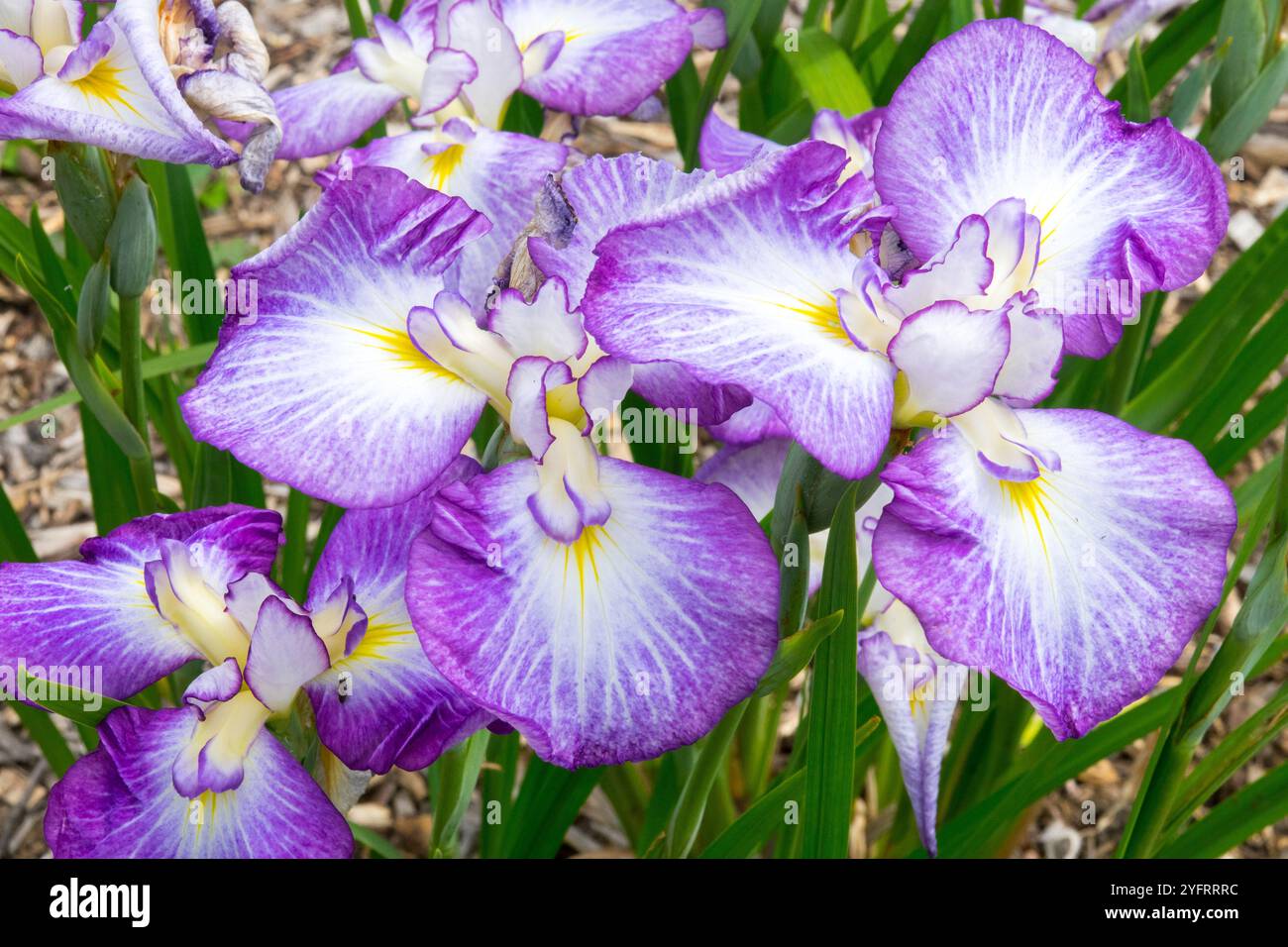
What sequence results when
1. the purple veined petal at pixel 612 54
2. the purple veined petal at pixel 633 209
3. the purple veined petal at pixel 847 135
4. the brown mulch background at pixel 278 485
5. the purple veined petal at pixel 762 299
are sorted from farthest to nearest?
1. the brown mulch background at pixel 278 485
2. the purple veined petal at pixel 612 54
3. the purple veined petal at pixel 847 135
4. the purple veined petal at pixel 633 209
5. the purple veined petal at pixel 762 299

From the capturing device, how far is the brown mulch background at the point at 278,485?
1696mm

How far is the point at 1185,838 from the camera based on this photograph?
3.81 ft

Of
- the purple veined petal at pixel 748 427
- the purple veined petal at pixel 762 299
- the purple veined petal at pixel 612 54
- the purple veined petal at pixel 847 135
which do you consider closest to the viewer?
the purple veined petal at pixel 762 299

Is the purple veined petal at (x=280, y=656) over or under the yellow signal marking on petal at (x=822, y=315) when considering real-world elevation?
under

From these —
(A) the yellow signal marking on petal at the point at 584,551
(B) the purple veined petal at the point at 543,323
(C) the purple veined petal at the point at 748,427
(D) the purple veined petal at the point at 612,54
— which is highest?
(D) the purple veined petal at the point at 612,54

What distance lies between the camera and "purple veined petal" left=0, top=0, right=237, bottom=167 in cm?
85

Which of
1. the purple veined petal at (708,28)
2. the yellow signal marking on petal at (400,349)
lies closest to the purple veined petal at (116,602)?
the yellow signal marking on petal at (400,349)

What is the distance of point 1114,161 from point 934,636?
1.17 feet

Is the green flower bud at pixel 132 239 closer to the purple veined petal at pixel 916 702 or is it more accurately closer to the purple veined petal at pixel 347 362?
the purple veined petal at pixel 347 362

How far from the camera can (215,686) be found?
755 millimetres

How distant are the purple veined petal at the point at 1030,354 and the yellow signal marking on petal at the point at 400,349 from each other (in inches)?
12.7

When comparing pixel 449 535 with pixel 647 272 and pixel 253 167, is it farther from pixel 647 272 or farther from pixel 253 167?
pixel 253 167

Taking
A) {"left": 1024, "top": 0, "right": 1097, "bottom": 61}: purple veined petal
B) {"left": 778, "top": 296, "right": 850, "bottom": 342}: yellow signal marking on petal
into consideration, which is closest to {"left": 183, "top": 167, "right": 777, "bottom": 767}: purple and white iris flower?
{"left": 778, "top": 296, "right": 850, "bottom": 342}: yellow signal marking on petal
